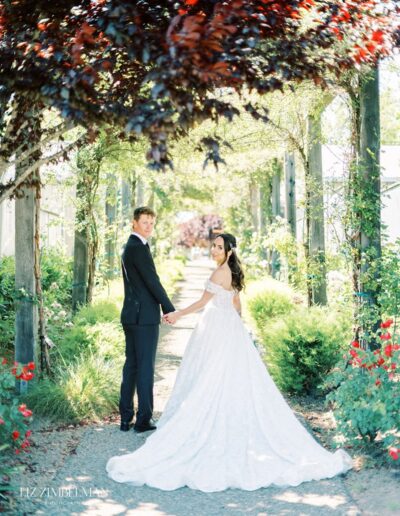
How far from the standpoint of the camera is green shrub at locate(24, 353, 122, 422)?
20.1 ft

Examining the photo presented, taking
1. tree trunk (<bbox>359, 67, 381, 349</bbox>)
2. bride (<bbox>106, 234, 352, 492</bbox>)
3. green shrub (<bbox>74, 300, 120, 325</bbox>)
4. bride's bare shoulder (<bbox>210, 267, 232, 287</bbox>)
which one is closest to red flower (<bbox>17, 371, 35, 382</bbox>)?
bride (<bbox>106, 234, 352, 492</bbox>)

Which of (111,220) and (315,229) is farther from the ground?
(111,220)

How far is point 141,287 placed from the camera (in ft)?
19.1

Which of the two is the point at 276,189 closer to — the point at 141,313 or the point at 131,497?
the point at 141,313

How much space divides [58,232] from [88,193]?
386 inches

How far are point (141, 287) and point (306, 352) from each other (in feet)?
7.07

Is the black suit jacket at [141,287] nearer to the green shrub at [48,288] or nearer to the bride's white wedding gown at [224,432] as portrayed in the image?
the bride's white wedding gown at [224,432]

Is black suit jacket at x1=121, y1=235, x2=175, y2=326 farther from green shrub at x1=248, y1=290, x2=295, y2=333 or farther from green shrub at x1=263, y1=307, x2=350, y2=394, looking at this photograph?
green shrub at x1=248, y1=290, x2=295, y2=333

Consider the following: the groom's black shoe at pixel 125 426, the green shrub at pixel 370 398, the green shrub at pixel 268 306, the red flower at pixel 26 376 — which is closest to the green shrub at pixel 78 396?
the groom's black shoe at pixel 125 426

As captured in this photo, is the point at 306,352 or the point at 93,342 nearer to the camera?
the point at 306,352

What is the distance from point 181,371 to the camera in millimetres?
5762

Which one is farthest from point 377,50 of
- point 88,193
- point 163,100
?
point 88,193

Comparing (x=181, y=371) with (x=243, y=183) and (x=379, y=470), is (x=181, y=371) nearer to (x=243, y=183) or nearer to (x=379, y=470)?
(x=379, y=470)

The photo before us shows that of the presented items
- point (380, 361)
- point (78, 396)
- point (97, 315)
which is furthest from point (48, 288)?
point (380, 361)
